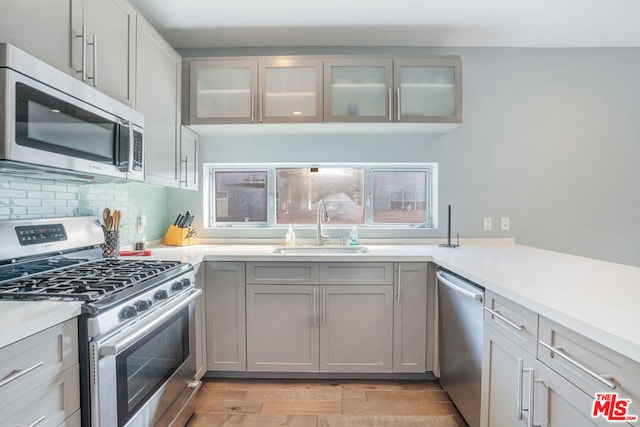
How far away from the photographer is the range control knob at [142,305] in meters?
1.26

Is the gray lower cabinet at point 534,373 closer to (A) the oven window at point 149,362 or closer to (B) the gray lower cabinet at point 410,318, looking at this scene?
(B) the gray lower cabinet at point 410,318

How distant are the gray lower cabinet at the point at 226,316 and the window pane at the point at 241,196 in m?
0.75

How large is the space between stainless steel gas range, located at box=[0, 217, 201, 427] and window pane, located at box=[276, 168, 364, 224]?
1191 millimetres

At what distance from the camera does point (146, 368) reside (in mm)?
1357

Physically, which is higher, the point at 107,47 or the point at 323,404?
the point at 107,47

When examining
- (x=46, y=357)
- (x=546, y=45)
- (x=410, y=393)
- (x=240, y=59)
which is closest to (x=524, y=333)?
(x=410, y=393)

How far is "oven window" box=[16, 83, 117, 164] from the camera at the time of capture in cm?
107

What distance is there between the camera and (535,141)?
8.72ft

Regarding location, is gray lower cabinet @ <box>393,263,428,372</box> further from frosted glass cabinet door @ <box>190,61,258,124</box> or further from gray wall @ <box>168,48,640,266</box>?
frosted glass cabinet door @ <box>190,61,258,124</box>

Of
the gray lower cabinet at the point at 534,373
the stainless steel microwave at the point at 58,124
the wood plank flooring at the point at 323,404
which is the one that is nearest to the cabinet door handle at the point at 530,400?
the gray lower cabinet at the point at 534,373

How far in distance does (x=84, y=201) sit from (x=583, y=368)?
7.47 feet

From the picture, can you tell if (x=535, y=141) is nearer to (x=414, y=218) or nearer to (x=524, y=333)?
(x=414, y=218)

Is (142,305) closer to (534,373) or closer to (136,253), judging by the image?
(136,253)

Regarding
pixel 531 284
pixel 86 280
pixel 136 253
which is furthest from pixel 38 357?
pixel 531 284
